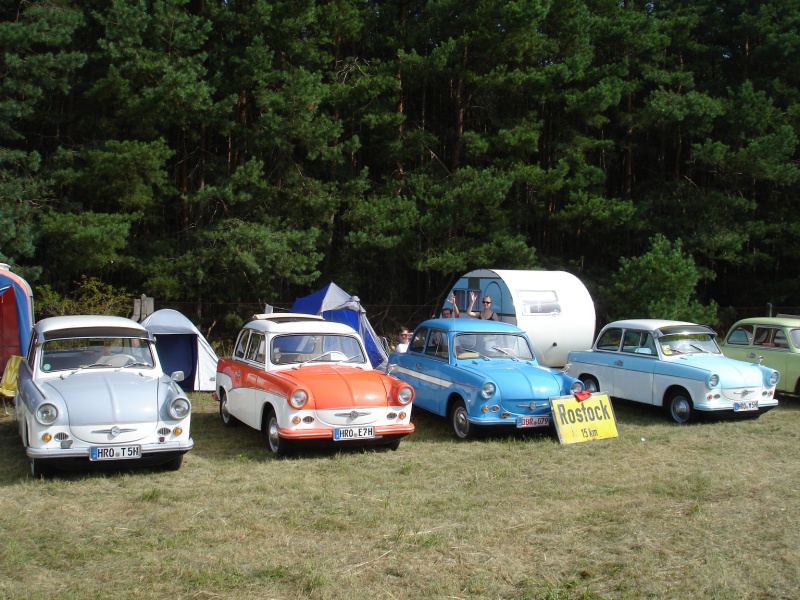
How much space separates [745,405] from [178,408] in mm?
8351

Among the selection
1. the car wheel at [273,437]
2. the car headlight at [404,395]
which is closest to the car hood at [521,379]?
the car headlight at [404,395]

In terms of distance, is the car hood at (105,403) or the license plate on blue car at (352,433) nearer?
the car hood at (105,403)

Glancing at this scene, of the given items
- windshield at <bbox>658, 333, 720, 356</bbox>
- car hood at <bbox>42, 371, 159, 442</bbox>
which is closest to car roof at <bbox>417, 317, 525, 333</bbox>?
windshield at <bbox>658, 333, 720, 356</bbox>

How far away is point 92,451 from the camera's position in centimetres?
736

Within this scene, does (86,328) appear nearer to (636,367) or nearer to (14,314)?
(14,314)

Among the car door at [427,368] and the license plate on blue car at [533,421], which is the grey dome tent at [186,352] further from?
the license plate on blue car at [533,421]

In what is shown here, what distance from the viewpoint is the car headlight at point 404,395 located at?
29.2 feet

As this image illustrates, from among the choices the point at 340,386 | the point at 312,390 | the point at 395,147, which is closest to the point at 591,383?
the point at 340,386

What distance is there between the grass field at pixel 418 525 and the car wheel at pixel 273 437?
14 cm

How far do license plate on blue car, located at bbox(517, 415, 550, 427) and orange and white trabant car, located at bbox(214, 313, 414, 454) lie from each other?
1613mm

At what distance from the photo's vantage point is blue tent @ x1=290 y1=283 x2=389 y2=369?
16.4 meters

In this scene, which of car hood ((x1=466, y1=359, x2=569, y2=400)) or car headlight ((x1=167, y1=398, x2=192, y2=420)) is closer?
car headlight ((x1=167, y1=398, x2=192, y2=420))

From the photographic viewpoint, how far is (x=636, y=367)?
1189 centimetres

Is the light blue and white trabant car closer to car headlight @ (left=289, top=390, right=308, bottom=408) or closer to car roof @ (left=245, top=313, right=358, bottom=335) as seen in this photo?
car roof @ (left=245, top=313, right=358, bottom=335)
